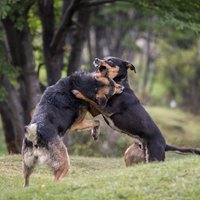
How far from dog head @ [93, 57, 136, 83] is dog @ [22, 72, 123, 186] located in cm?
26

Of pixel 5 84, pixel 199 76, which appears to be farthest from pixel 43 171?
pixel 199 76

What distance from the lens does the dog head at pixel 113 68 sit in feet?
36.6

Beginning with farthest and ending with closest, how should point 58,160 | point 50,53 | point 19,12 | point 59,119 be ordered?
point 50,53 < point 19,12 < point 59,119 < point 58,160

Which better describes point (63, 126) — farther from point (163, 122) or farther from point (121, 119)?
point (163, 122)

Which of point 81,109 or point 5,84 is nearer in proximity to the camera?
point 81,109

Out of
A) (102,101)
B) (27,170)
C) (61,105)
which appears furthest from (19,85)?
(27,170)

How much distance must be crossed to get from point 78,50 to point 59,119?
9937mm

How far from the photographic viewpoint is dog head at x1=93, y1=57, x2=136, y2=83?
11141mm

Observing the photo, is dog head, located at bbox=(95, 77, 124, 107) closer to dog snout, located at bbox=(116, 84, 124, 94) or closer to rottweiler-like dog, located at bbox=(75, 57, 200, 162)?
dog snout, located at bbox=(116, 84, 124, 94)

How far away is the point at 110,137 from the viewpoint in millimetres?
21031

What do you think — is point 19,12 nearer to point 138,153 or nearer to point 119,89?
point 119,89

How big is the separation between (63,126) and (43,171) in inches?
102

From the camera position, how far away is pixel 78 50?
19.9 meters

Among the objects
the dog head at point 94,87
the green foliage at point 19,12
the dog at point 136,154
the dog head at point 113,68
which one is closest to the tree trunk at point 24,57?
the green foliage at point 19,12
